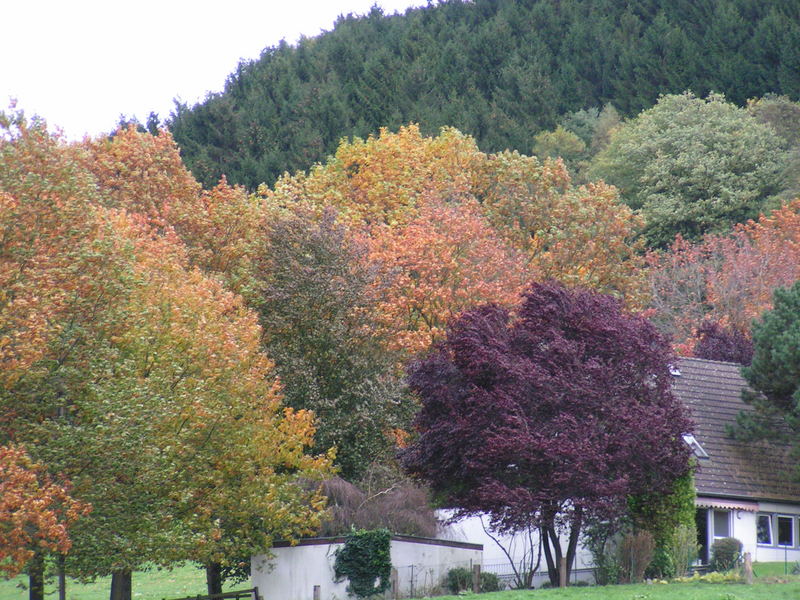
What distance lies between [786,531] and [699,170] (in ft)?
127

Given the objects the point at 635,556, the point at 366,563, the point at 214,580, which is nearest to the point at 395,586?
the point at 366,563

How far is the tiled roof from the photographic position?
35.8 meters

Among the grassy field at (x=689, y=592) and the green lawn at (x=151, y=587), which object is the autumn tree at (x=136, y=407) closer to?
the grassy field at (x=689, y=592)

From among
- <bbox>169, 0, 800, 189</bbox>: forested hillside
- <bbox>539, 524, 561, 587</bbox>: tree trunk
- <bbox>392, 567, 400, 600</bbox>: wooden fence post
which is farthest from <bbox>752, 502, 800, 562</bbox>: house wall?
<bbox>169, 0, 800, 189</bbox>: forested hillside

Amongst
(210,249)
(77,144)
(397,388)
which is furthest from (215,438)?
(77,144)

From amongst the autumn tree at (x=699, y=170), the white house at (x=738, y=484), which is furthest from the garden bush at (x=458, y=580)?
the autumn tree at (x=699, y=170)

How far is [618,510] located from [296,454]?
29.1ft

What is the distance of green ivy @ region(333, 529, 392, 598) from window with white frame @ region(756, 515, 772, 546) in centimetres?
1129

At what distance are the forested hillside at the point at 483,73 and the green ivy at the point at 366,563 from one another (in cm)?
5990

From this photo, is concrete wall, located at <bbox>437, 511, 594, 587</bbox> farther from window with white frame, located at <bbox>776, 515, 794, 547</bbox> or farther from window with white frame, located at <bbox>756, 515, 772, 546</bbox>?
window with white frame, located at <bbox>776, 515, 794, 547</bbox>

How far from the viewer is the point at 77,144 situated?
172ft

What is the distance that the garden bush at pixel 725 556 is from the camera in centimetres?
3347

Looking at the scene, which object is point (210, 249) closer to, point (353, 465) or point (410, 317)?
point (410, 317)

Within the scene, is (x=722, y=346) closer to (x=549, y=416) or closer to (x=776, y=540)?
(x=776, y=540)
